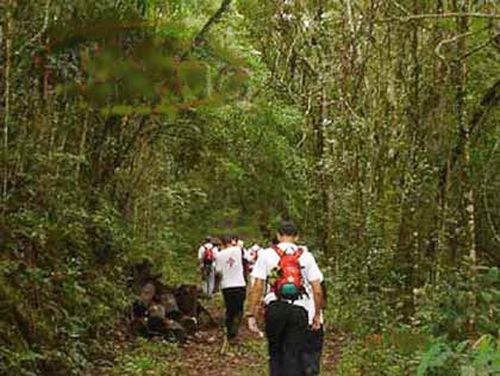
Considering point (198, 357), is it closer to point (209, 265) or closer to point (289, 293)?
point (209, 265)

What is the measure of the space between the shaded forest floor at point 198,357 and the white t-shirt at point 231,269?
0.94m

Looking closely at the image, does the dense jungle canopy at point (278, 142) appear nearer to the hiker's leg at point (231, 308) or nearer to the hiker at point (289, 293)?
the hiker at point (289, 293)

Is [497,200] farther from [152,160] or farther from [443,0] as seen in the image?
[152,160]

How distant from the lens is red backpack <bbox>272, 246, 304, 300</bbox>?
826 centimetres

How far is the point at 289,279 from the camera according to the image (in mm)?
8266

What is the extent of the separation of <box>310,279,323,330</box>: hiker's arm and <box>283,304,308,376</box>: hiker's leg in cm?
11

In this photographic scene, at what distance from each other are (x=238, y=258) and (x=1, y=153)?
5666mm

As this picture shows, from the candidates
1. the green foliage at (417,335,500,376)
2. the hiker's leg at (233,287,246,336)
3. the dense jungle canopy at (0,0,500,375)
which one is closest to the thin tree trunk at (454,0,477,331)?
the dense jungle canopy at (0,0,500,375)

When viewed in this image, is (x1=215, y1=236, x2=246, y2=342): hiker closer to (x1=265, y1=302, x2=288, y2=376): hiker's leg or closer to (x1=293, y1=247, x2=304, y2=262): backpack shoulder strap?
(x1=265, y1=302, x2=288, y2=376): hiker's leg

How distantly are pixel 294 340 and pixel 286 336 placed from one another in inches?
3.2

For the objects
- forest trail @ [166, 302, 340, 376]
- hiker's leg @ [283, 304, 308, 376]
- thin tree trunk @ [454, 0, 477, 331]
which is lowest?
forest trail @ [166, 302, 340, 376]

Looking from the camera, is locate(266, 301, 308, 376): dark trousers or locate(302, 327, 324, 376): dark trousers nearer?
locate(266, 301, 308, 376): dark trousers

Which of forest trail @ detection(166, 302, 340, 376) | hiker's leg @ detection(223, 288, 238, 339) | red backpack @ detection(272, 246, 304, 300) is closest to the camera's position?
red backpack @ detection(272, 246, 304, 300)

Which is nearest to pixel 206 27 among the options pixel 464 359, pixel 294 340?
pixel 294 340
